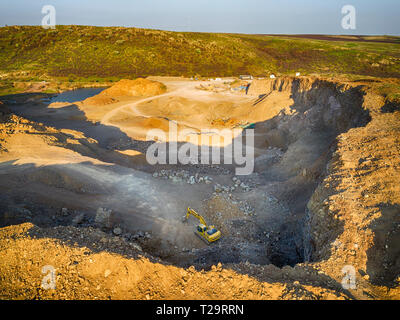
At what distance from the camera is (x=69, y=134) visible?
96.0 ft

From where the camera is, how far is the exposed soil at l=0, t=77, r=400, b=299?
7730 mm

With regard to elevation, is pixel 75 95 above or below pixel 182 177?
above

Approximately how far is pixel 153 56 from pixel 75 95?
34.7 m

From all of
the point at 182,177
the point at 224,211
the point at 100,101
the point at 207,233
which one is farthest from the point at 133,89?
the point at 207,233

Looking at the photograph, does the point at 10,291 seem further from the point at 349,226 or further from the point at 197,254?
the point at 349,226

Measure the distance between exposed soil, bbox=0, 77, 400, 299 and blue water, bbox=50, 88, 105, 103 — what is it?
3449 centimetres

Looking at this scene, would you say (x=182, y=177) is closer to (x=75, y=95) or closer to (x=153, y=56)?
(x=75, y=95)

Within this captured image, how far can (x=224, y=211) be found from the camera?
57.6 feet

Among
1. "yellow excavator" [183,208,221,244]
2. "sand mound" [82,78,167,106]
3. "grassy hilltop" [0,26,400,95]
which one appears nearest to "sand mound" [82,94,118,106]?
"sand mound" [82,78,167,106]

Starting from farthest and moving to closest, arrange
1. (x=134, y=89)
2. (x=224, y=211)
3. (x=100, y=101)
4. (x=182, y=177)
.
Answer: (x=134, y=89) < (x=100, y=101) < (x=182, y=177) < (x=224, y=211)

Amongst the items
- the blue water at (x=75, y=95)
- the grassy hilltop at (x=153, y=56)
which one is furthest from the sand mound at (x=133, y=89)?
the grassy hilltop at (x=153, y=56)

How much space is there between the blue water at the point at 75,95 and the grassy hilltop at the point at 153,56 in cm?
827

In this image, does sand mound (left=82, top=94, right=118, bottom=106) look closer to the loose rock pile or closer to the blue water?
the blue water

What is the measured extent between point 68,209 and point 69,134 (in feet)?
53.4
